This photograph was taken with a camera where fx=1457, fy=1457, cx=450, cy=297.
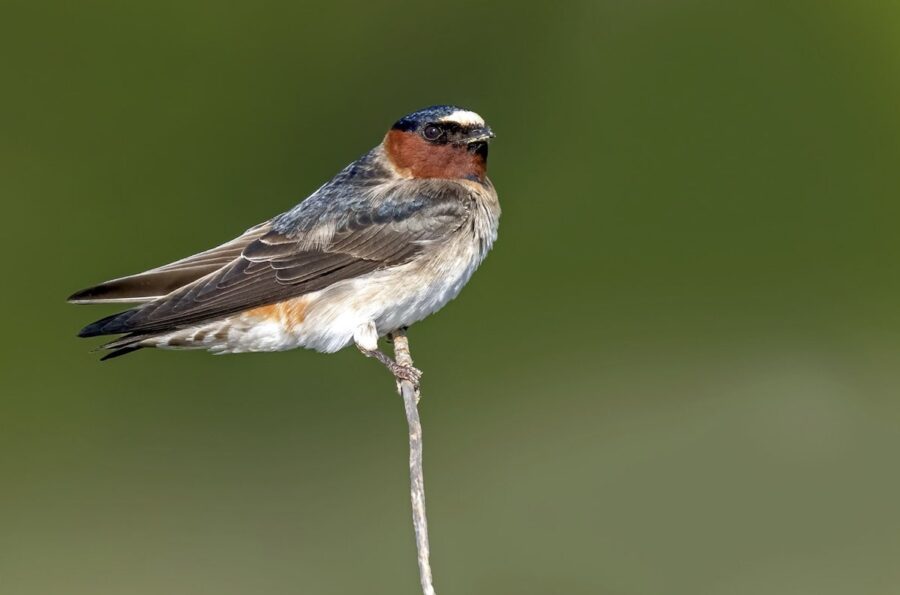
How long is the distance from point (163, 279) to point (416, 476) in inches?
43.3

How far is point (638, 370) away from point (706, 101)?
1.42m

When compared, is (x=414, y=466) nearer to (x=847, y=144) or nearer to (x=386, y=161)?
(x=386, y=161)

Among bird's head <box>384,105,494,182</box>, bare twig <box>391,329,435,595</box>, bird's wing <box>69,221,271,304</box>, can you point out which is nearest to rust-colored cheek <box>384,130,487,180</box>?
bird's head <box>384,105,494,182</box>

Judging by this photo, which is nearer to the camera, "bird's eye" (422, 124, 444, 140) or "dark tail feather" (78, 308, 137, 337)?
"dark tail feather" (78, 308, 137, 337)

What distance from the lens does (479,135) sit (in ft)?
13.6

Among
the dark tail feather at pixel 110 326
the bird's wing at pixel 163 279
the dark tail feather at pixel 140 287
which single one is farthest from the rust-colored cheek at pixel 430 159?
the dark tail feather at pixel 110 326

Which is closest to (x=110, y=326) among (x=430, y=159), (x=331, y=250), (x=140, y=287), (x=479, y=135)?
(x=140, y=287)

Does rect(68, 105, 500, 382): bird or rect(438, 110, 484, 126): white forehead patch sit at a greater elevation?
rect(438, 110, 484, 126): white forehead patch

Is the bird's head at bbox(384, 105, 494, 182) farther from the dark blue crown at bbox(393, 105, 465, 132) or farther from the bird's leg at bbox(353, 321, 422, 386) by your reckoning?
the bird's leg at bbox(353, 321, 422, 386)

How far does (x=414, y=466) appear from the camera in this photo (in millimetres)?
3305

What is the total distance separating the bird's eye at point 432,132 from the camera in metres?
4.19

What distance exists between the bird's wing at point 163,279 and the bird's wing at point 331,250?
0.05 m

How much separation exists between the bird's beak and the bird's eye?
85mm

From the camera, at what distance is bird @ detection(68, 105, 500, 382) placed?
3.96m
